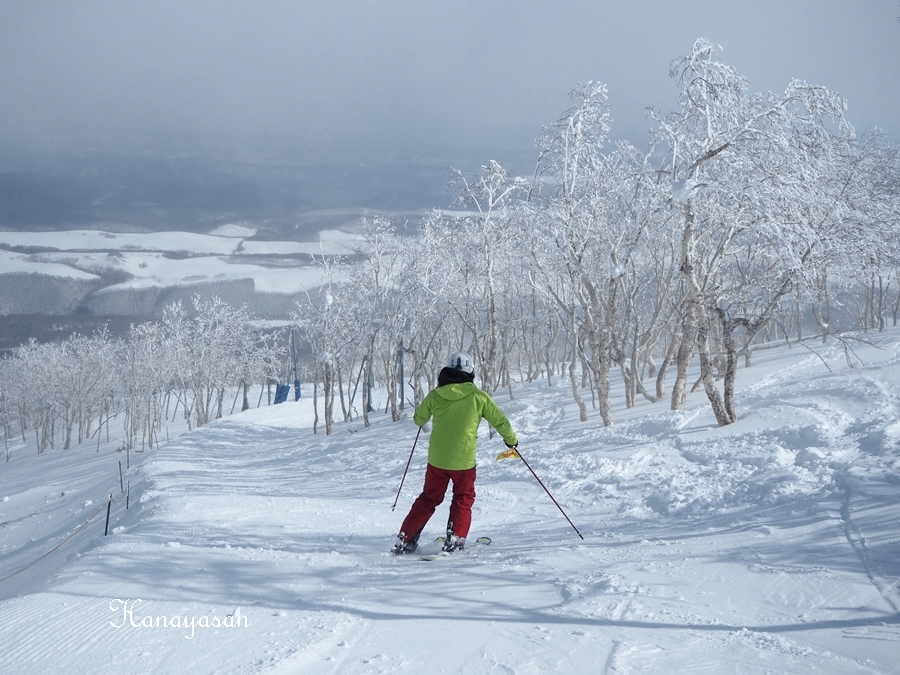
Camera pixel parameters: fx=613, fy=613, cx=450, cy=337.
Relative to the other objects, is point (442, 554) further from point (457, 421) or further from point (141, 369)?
point (141, 369)

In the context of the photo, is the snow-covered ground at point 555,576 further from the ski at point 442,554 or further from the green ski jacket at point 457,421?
the green ski jacket at point 457,421

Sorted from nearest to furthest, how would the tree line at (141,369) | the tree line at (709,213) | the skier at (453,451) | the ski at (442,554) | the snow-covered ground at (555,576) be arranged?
the snow-covered ground at (555,576), the ski at (442,554), the skier at (453,451), the tree line at (709,213), the tree line at (141,369)

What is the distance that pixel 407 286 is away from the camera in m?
A: 25.4

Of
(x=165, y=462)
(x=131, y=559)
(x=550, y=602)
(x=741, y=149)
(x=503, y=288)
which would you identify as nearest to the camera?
(x=550, y=602)

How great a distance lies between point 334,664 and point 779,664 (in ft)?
7.65

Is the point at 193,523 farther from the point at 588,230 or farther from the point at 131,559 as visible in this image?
the point at 588,230

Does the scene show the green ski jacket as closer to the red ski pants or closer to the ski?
the red ski pants

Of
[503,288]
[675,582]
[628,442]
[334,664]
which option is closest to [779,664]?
[675,582]

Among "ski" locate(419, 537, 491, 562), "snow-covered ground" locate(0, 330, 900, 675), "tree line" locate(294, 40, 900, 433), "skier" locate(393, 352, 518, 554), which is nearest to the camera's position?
"snow-covered ground" locate(0, 330, 900, 675)

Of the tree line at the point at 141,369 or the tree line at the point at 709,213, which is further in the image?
the tree line at the point at 141,369

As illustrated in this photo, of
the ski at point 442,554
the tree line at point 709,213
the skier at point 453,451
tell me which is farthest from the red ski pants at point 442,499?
the tree line at point 709,213

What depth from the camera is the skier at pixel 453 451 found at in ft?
18.7

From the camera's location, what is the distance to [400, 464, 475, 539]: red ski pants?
5.69 meters

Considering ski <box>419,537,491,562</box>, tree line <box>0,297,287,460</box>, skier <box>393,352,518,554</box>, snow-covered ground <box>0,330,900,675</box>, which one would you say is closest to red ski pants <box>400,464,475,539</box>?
skier <box>393,352,518,554</box>
